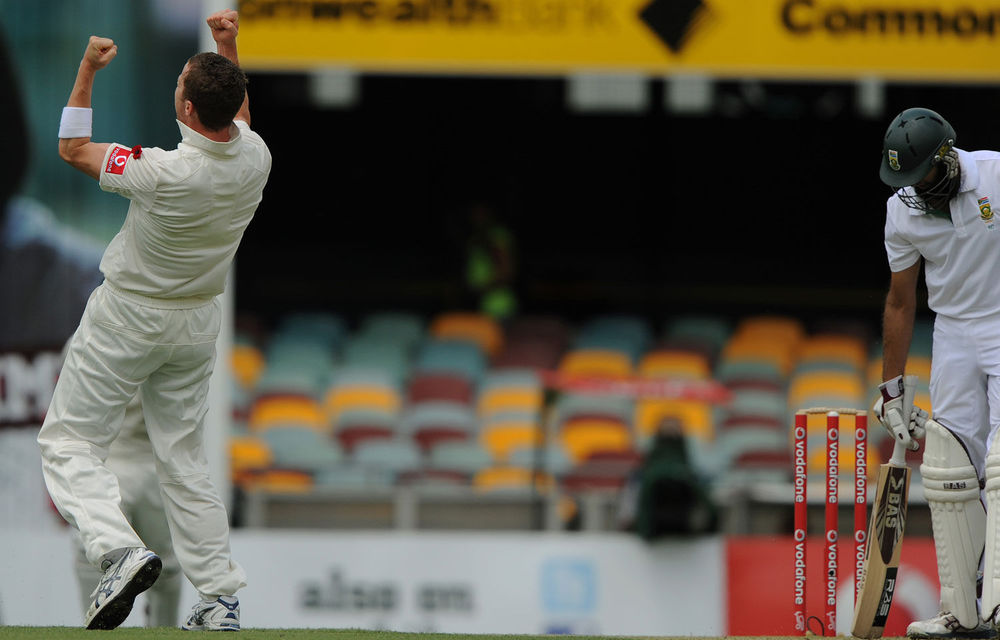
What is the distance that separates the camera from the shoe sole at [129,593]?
3.92 meters

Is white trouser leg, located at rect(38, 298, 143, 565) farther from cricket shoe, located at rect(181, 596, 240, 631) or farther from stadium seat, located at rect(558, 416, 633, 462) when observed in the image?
stadium seat, located at rect(558, 416, 633, 462)

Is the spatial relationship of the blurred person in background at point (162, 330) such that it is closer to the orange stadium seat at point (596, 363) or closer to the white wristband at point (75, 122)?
the white wristband at point (75, 122)

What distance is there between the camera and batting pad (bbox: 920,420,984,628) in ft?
14.2

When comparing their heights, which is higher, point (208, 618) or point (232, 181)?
point (232, 181)

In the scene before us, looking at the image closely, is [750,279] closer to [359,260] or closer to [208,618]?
[359,260]

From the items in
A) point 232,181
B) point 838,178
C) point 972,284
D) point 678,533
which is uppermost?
point 838,178

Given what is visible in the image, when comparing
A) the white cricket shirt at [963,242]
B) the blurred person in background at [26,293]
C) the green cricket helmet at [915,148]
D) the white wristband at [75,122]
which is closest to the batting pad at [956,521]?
the white cricket shirt at [963,242]

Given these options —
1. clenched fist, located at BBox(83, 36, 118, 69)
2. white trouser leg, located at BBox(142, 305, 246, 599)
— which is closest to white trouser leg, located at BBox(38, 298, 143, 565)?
white trouser leg, located at BBox(142, 305, 246, 599)

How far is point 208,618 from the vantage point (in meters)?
4.29

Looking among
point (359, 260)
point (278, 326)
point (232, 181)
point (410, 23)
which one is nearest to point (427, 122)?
point (359, 260)

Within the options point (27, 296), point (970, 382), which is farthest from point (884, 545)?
point (27, 296)

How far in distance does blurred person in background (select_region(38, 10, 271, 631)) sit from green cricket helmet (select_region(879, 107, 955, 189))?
170cm

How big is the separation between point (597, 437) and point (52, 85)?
10.7 feet

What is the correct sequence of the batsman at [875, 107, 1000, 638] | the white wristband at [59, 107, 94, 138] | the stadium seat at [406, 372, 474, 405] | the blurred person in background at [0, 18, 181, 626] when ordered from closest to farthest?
the white wristband at [59, 107, 94, 138]
the batsman at [875, 107, 1000, 638]
the blurred person in background at [0, 18, 181, 626]
the stadium seat at [406, 372, 474, 405]
